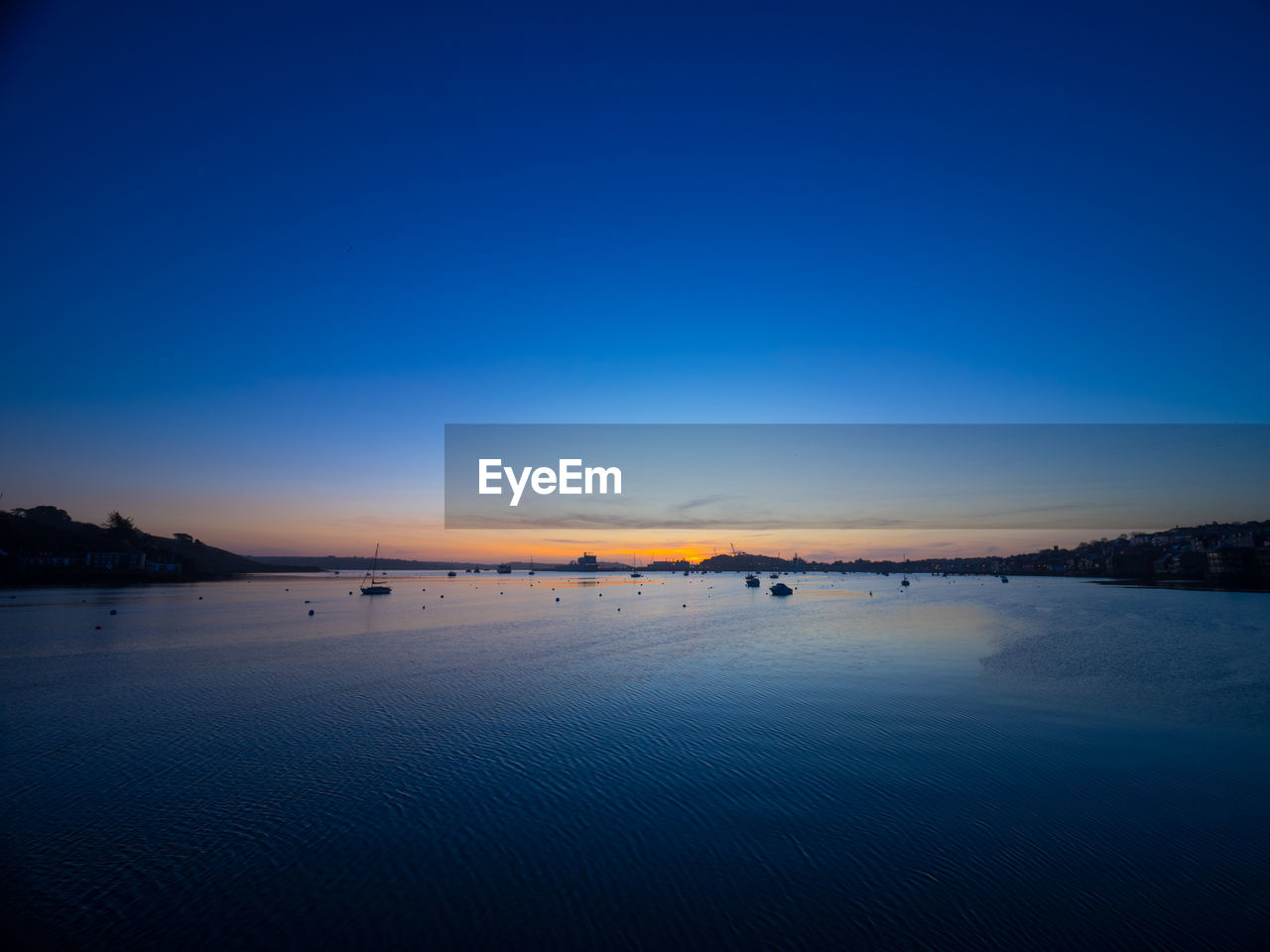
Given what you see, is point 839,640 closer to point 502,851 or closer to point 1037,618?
point 1037,618

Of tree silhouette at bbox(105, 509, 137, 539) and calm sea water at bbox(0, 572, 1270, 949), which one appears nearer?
calm sea water at bbox(0, 572, 1270, 949)

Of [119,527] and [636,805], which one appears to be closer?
[636,805]

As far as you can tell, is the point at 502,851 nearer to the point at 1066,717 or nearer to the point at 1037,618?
the point at 1066,717

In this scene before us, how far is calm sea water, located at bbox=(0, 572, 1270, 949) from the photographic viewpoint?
8.30 meters

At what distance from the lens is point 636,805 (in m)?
12.4

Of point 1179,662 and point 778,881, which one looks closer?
point 778,881

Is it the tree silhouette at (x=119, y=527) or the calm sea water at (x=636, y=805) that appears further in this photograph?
the tree silhouette at (x=119, y=527)

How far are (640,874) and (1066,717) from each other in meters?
17.9

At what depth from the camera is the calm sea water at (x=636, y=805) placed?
8.30 metres

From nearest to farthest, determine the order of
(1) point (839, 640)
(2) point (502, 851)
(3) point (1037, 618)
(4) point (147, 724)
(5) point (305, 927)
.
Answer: (5) point (305, 927), (2) point (502, 851), (4) point (147, 724), (1) point (839, 640), (3) point (1037, 618)

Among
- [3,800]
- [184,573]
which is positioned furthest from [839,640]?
[184,573]

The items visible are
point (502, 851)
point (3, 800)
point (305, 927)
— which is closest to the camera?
point (305, 927)

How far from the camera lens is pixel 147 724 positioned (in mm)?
18203

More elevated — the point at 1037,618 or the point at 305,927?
the point at 305,927
